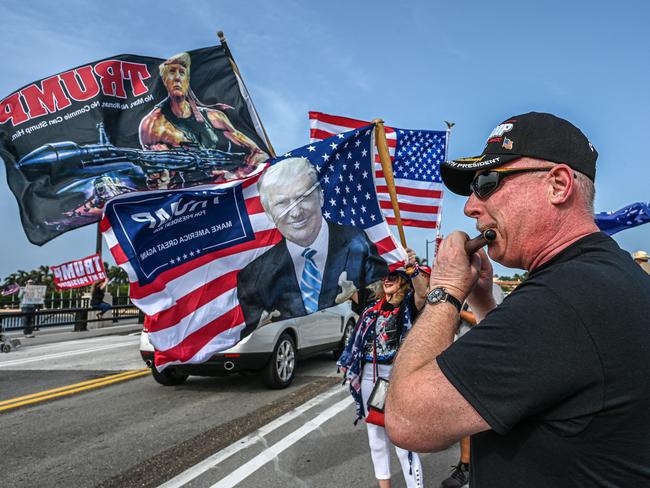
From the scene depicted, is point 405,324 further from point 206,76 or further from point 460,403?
point 206,76

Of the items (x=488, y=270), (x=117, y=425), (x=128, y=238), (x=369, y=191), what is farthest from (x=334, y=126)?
(x=488, y=270)

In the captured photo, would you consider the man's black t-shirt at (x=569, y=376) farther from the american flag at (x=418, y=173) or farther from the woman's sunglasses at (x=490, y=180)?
the american flag at (x=418, y=173)

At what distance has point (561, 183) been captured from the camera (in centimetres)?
144

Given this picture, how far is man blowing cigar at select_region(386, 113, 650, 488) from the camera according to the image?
1162mm

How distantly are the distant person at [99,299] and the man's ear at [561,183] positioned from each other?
2278cm

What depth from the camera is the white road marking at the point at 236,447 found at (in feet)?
15.1

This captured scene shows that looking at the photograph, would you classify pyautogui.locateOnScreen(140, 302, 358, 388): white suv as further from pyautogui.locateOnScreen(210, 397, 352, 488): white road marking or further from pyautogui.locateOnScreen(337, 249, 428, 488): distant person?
pyautogui.locateOnScreen(337, 249, 428, 488): distant person

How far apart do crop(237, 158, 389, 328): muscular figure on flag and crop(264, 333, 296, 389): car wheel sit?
182 inches

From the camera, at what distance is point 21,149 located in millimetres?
5234

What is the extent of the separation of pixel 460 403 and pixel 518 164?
27.4 inches

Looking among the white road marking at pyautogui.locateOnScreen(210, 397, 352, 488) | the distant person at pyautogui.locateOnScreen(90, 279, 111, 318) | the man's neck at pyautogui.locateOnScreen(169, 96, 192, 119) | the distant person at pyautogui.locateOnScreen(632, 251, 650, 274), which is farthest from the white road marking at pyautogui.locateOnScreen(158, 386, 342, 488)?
the distant person at pyautogui.locateOnScreen(90, 279, 111, 318)

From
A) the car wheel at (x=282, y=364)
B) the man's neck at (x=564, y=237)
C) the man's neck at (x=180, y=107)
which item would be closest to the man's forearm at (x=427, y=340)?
the man's neck at (x=564, y=237)

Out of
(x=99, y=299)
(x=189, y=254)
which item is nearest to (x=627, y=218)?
(x=189, y=254)

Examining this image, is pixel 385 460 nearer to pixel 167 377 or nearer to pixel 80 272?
pixel 167 377
